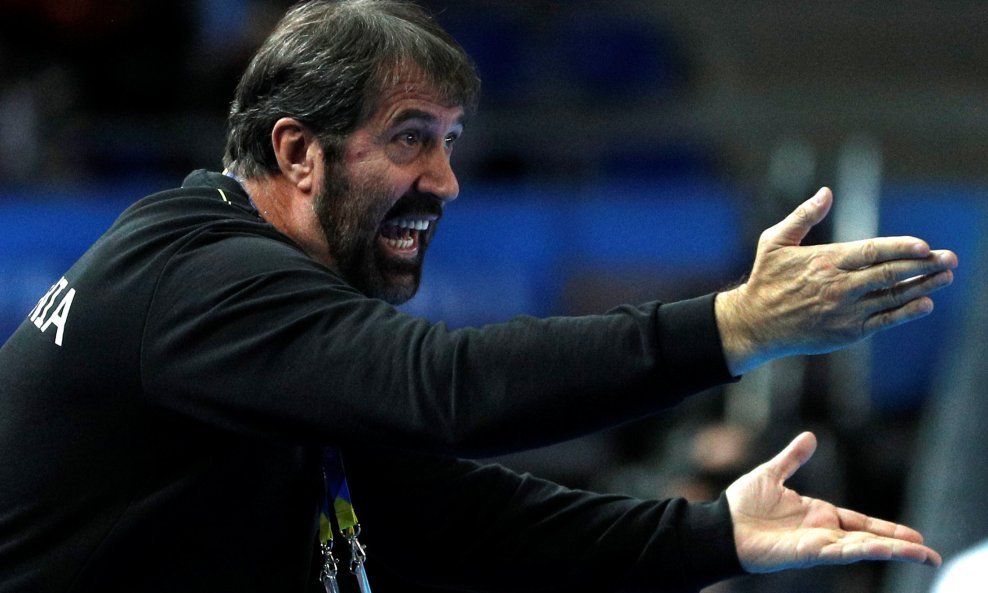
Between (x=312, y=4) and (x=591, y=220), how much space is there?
3051 millimetres

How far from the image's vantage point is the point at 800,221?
220 cm

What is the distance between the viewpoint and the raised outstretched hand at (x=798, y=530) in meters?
2.56

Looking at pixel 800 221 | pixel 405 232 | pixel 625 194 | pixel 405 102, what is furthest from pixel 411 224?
pixel 625 194

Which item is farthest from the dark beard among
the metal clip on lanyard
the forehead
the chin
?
the metal clip on lanyard

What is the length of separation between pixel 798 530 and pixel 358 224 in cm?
98

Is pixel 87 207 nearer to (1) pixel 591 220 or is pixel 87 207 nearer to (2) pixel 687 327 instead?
(1) pixel 591 220

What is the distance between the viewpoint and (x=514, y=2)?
27.3ft

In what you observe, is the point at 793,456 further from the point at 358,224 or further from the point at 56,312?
the point at 56,312

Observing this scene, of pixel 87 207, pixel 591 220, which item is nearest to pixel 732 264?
pixel 591 220

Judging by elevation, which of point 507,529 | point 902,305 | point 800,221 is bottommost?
point 507,529

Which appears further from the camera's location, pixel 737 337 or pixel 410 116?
pixel 410 116

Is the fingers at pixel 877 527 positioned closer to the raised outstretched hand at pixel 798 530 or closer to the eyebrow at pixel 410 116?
the raised outstretched hand at pixel 798 530

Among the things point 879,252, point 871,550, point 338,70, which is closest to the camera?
point 879,252

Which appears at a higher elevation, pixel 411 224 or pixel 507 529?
pixel 411 224
